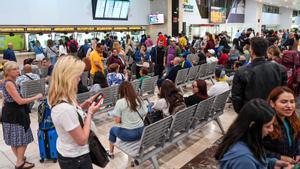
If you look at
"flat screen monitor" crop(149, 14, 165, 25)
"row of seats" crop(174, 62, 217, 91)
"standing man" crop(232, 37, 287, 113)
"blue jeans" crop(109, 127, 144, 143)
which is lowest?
"blue jeans" crop(109, 127, 144, 143)

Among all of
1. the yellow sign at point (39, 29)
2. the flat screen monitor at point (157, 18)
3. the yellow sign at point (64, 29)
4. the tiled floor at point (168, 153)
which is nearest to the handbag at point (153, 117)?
the tiled floor at point (168, 153)

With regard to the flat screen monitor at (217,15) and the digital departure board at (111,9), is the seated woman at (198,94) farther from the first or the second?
the flat screen monitor at (217,15)

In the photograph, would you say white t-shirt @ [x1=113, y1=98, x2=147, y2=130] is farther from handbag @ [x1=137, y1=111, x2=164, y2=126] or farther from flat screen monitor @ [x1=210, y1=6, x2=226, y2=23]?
flat screen monitor @ [x1=210, y1=6, x2=226, y2=23]

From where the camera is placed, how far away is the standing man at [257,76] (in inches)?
116

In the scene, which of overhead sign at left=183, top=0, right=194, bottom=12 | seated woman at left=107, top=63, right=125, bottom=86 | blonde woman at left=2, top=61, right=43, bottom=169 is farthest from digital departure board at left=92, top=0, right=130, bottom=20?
blonde woman at left=2, top=61, right=43, bottom=169

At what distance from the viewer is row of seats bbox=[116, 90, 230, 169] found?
11.2 feet

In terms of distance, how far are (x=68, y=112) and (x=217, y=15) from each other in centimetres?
2593

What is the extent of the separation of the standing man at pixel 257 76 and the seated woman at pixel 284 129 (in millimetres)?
427

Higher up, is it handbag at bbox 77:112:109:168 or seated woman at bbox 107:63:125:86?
seated woman at bbox 107:63:125:86

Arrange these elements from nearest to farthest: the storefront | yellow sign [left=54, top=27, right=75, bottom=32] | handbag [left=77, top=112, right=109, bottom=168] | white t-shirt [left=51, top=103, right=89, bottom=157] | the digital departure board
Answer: white t-shirt [left=51, top=103, right=89, bottom=157] < handbag [left=77, top=112, right=109, bottom=168] < the storefront < yellow sign [left=54, top=27, right=75, bottom=32] < the digital departure board

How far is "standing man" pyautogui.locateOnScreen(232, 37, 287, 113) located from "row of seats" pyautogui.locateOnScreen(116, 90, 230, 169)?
1000 millimetres

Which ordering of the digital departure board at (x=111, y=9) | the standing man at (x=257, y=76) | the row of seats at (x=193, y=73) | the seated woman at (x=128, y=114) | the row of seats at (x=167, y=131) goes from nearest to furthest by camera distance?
the standing man at (x=257, y=76) → the row of seats at (x=167, y=131) → the seated woman at (x=128, y=114) → the row of seats at (x=193, y=73) → the digital departure board at (x=111, y=9)

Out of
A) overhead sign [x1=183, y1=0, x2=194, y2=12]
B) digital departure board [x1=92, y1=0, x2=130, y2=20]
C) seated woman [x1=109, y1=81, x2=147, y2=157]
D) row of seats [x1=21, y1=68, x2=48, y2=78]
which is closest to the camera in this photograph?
seated woman [x1=109, y1=81, x2=147, y2=157]

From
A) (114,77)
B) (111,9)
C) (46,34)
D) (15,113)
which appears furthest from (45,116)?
(111,9)
